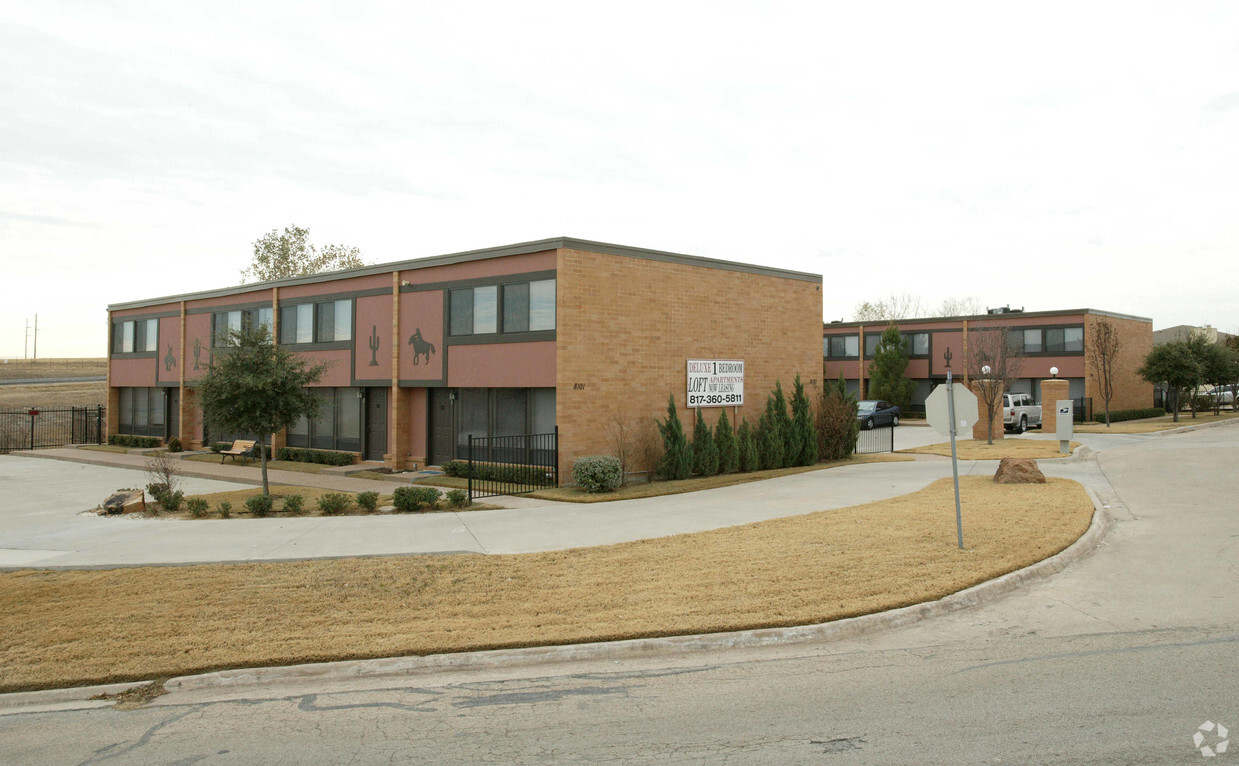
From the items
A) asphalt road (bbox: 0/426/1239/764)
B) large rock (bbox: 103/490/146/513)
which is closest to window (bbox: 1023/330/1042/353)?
asphalt road (bbox: 0/426/1239/764)

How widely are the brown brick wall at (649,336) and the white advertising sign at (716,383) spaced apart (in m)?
0.25

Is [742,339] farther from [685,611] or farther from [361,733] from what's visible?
[361,733]

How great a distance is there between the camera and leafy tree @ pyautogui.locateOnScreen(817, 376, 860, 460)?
2614 cm

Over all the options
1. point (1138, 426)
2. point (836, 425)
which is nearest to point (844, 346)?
point (1138, 426)

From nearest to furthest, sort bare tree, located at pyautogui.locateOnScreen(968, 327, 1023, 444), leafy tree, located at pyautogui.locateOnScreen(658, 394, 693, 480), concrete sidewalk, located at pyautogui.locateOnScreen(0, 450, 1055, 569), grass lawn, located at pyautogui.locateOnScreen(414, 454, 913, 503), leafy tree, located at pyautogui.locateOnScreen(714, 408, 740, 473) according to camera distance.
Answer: concrete sidewalk, located at pyautogui.locateOnScreen(0, 450, 1055, 569), grass lawn, located at pyautogui.locateOnScreen(414, 454, 913, 503), leafy tree, located at pyautogui.locateOnScreen(658, 394, 693, 480), leafy tree, located at pyautogui.locateOnScreen(714, 408, 740, 473), bare tree, located at pyautogui.locateOnScreen(968, 327, 1023, 444)

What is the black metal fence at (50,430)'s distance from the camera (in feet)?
120

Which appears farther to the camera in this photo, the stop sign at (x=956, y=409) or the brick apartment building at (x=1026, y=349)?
the brick apartment building at (x=1026, y=349)

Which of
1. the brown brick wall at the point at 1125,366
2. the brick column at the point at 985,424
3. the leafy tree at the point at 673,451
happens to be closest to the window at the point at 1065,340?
the brown brick wall at the point at 1125,366

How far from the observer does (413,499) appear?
16453 mm

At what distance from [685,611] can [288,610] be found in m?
4.28

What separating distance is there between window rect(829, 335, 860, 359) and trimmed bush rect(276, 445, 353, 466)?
3606 cm

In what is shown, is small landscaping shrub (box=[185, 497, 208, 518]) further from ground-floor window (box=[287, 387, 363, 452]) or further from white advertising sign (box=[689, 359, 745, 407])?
white advertising sign (box=[689, 359, 745, 407])

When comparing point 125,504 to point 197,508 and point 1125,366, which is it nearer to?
point 197,508

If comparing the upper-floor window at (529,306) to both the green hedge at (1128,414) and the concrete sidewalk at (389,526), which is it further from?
the green hedge at (1128,414)
